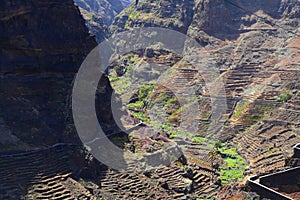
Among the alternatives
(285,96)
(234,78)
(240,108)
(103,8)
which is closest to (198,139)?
(240,108)

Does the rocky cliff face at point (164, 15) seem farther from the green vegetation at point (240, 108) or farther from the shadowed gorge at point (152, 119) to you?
the green vegetation at point (240, 108)

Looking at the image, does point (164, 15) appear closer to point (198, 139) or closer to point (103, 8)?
point (198, 139)

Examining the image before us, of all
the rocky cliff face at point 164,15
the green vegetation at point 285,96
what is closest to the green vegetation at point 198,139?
the green vegetation at point 285,96

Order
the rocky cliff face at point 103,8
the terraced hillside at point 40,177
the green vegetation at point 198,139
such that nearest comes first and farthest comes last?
1. the terraced hillside at point 40,177
2. the green vegetation at point 198,139
3. the rocky cliff face at point 103,8

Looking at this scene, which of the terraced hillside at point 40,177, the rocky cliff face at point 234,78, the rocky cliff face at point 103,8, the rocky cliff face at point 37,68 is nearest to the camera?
the terraced hillside at point 40,177

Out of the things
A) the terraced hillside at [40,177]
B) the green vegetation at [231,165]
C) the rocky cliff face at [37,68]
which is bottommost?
the green vegetation at [231,165]

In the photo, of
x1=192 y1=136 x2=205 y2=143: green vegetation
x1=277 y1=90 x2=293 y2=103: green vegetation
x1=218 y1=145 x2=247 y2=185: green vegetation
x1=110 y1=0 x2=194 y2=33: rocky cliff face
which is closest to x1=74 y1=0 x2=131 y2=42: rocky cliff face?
x1=110 y1=0 x2=194 y2=33: rocky cliff face

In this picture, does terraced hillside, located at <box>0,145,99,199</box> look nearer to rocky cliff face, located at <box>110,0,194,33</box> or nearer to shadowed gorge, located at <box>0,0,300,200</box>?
shadowed gorge, located at <box>0,0,300,200</box>

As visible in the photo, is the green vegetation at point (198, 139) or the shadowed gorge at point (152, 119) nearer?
the shadowed gorge at point (152, 119)
